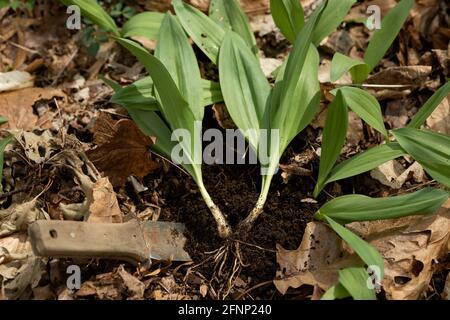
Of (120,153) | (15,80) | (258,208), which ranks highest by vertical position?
(15,80)

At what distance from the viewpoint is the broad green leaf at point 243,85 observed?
92.9 inches

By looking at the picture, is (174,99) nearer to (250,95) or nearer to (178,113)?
(178,113)

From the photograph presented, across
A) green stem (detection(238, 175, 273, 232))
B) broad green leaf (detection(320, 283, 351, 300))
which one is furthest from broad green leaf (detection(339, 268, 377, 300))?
green stem (detection(238, 175, 273, 232))

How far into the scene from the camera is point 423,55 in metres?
2.80

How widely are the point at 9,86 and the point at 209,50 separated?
95cm

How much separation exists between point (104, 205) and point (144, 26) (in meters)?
0.88

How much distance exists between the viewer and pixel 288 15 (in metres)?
2.50

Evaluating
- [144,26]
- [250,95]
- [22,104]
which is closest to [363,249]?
[250,95]

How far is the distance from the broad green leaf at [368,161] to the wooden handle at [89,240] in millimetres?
716

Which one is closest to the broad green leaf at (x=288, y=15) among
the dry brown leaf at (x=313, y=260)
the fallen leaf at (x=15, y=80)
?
the dry brown leaf at (x=313, y=260)

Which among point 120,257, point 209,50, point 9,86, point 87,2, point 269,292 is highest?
point 87,2
